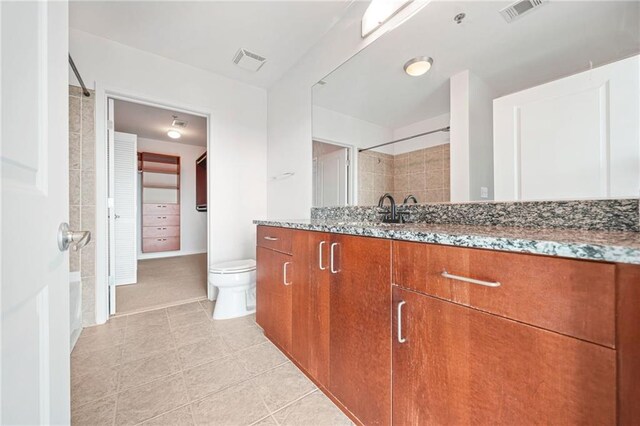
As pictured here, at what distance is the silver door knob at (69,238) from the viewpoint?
1.69 ft

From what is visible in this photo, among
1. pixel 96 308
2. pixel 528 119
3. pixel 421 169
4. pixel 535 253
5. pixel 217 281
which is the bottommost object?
pixel 96 308

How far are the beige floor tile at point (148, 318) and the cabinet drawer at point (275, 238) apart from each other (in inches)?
45.6

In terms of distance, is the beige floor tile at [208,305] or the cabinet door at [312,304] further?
the beige floor tile at [208,305]

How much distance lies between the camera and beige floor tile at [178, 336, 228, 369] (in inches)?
58.2

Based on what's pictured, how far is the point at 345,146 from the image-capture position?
1871mm

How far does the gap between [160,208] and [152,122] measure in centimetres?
167

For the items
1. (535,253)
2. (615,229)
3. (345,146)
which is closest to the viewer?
(535,253)

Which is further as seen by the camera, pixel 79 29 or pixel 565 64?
pixel 79 29

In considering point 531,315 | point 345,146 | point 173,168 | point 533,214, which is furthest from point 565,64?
point 173,168

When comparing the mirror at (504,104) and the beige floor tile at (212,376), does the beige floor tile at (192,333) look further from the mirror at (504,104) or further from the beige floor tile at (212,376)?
the mirror at (504,104)

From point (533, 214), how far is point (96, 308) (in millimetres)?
2963

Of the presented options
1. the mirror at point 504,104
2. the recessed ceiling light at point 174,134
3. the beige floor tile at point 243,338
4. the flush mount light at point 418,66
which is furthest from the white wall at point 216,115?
the recessed ceiling light at point 174,134

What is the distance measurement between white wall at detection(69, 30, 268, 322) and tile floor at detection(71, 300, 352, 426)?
678 millimetres

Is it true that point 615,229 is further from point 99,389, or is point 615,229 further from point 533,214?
point 99,389
